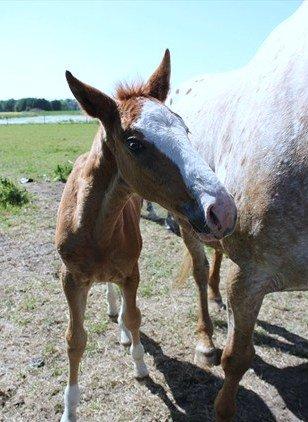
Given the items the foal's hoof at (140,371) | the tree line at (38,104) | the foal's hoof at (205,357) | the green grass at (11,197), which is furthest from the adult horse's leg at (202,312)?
the tree line at (38,104)

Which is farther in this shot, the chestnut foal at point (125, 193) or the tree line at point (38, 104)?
the tree line at point (38, 104)

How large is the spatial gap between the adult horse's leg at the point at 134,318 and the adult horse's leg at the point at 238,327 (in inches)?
32.4

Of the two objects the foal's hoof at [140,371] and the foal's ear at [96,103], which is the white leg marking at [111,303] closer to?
the foal's hoof at [140,371]

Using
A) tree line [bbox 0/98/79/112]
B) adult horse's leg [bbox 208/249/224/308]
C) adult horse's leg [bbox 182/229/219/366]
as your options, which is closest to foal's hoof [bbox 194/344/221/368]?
adult horse's leg [bbox 182/229/219/366]

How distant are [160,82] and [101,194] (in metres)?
0.79

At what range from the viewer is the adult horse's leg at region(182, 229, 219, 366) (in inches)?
151

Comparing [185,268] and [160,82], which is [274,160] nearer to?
[160,82]

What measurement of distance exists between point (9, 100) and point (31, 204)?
11722 centimetres

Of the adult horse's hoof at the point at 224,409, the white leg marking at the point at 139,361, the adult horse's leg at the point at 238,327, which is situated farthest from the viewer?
the white leg marking at the point at 139,361

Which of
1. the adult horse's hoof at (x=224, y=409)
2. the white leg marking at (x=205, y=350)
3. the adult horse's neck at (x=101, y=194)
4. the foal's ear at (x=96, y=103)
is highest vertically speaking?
the foal's ear at (x=96, y=103)

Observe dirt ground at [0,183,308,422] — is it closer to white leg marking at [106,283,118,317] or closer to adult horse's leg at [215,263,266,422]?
white leg marking at [106,283,118,317]

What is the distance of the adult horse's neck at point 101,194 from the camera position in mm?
2754

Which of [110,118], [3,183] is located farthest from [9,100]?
[110,118]

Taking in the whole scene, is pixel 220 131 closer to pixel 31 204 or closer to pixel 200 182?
pixel 200 182
